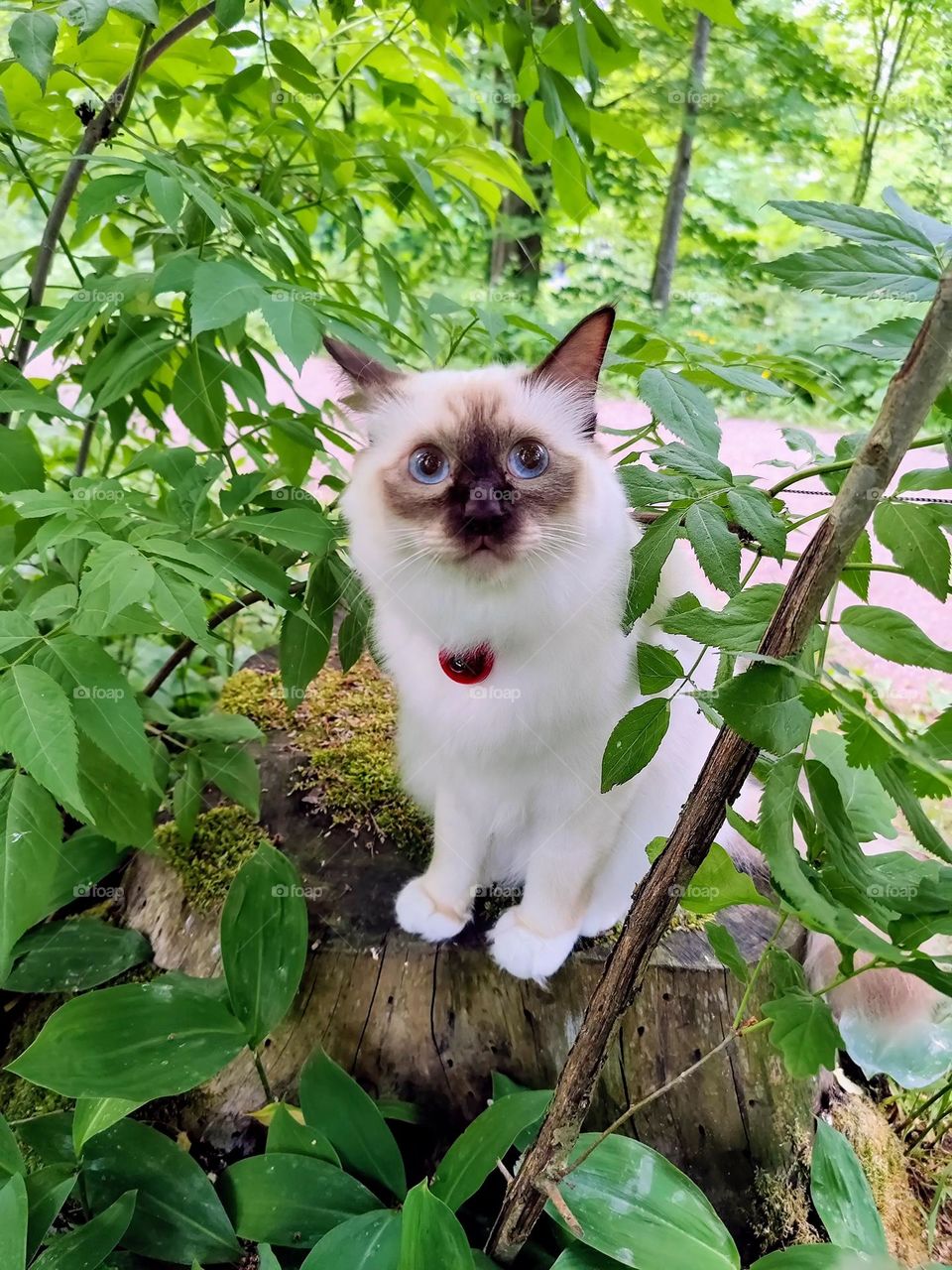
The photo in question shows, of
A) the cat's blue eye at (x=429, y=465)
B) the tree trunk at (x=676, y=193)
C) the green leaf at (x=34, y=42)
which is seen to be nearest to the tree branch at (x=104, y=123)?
the green leaf at (x=34, y=42)

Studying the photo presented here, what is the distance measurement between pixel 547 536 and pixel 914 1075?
84 cm

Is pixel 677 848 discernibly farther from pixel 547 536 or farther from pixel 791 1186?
pixel 791 1186

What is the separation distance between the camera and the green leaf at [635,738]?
2.30ft

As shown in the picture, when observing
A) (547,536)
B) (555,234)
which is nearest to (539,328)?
(547,536)

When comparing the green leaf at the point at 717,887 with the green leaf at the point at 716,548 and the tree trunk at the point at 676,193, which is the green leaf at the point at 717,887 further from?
the tree trunk at the point at 676,193

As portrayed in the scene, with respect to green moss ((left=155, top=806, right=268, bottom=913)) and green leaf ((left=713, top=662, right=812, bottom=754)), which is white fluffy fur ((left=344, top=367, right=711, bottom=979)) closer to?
green moss ((left=155, top=806, right=268, bottom=913))

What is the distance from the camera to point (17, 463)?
1.00 m

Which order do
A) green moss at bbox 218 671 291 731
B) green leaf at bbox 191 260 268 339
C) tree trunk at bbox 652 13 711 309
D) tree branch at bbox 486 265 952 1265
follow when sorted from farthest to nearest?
1. tree trunk at bbox 652 13 711 309
2. green moss at bbox 218 671 291 731
3. green leaf at bbox 191 260 268 339
4. tree branch at bbox 486 265 952 1265

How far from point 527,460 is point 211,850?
0.90 metres

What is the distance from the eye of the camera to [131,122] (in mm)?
1240

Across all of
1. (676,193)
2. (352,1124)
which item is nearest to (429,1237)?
(352,1124)

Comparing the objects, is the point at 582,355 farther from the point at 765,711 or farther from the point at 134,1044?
the point at 134,1044

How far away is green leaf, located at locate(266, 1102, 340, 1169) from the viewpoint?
1014mm

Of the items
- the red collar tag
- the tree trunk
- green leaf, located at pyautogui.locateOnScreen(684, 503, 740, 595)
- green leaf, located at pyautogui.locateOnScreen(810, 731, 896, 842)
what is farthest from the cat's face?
the tree trunk
